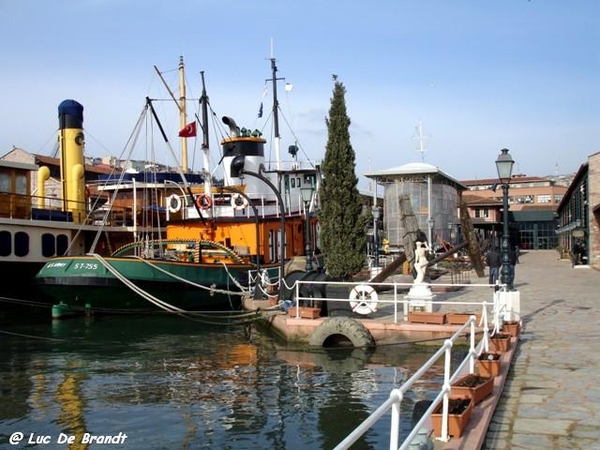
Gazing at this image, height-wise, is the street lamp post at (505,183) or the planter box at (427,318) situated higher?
the street lamp post at (505,183)

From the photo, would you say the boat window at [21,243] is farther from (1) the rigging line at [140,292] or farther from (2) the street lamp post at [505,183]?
(2) the street lamp post at [505,183]

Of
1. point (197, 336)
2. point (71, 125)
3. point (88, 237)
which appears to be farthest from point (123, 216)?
point (197, 336)

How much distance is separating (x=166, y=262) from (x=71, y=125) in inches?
369

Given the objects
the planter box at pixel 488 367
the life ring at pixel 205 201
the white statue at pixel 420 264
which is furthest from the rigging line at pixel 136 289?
the planter box at pixel 488 367

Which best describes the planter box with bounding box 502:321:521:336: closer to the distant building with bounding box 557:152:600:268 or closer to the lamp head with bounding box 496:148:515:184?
the lamp head with bounding box 496:148:515:184

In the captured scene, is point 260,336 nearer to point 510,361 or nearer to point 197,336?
point 197,336

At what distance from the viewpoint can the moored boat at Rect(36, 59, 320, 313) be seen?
19266mm

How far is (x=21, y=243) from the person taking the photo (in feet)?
72.5

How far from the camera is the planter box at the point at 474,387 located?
250 inches

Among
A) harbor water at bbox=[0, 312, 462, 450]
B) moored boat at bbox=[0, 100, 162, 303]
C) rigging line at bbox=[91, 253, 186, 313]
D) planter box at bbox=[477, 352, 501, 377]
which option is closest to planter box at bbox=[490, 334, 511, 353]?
harbor water at bbox=[0, 312, 462, 450]

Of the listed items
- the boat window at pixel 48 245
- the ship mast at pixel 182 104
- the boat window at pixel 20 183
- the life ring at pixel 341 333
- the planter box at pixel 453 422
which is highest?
the ship mast at pixel 182 104

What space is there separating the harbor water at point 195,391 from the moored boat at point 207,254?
10.2 feet

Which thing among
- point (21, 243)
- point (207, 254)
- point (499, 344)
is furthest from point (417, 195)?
point (499, 344)

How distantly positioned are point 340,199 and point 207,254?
6.49m
